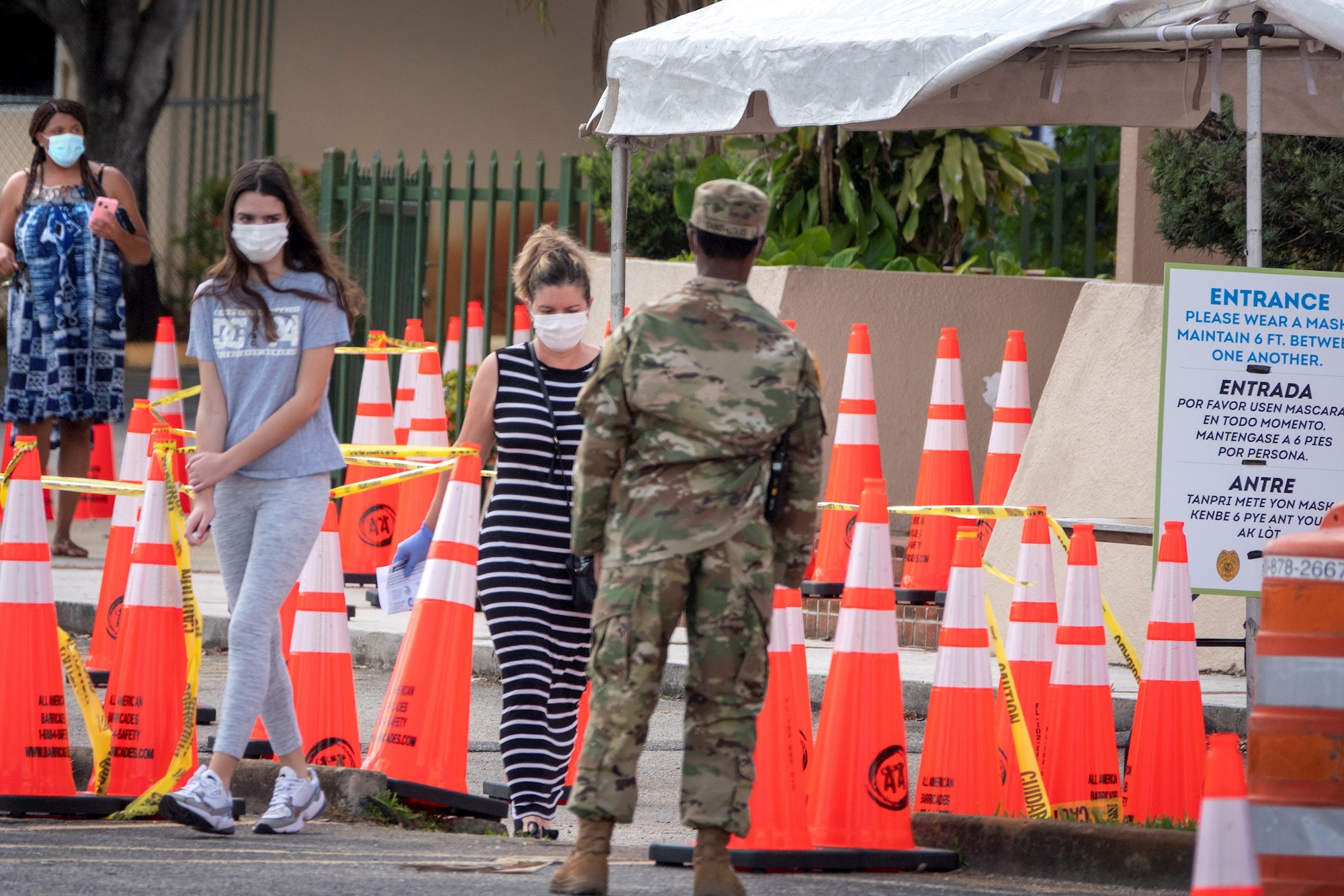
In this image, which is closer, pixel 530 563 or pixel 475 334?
pixel 530 563

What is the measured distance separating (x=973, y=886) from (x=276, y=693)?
193 centimetres

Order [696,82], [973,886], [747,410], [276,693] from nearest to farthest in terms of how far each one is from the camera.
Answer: [747,410], [973,886], [276,693], [696,82]

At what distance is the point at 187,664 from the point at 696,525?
199 cm

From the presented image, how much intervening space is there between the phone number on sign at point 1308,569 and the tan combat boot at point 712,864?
1355 mm

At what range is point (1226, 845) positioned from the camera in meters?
3.47

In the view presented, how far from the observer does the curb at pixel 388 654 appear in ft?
26.4

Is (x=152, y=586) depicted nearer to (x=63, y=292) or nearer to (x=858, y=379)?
(x=858, y=379)

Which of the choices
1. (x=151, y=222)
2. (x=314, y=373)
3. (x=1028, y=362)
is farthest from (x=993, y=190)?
(x=151, y=222)

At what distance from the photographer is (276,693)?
5.52m

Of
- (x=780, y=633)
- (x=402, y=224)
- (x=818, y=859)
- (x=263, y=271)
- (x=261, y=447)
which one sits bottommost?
(x=818, y=859)

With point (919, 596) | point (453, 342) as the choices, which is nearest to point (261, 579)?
point (919, 596)

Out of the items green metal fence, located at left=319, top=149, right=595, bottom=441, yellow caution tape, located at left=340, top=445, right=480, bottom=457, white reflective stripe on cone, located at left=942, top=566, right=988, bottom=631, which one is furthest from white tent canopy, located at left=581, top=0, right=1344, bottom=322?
green metal fence, located at left=319, top=149, right=595, bottom=441

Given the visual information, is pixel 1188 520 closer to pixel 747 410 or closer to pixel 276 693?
pixel 747 410

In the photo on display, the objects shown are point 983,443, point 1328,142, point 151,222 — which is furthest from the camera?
point 151,222
